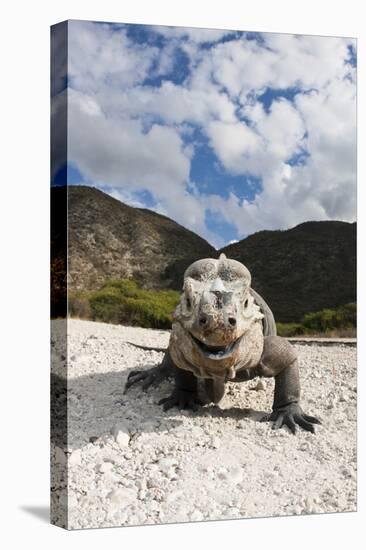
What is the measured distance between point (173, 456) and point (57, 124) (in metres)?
3.03

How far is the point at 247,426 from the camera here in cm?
787

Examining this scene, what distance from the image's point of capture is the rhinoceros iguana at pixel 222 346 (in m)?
6.53

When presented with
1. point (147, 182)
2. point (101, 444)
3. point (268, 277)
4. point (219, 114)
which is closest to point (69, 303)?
point (101, 444)

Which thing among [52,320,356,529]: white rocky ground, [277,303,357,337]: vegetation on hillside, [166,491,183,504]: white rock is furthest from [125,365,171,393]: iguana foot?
[277,303,357,337]: vegetation on hillside

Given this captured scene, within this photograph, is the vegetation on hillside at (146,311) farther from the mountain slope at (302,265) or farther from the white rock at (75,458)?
the white rock at (75,458)

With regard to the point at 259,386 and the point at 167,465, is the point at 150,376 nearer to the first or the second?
the point at 259,386

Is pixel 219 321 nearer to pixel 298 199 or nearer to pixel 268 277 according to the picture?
pixel 298 199

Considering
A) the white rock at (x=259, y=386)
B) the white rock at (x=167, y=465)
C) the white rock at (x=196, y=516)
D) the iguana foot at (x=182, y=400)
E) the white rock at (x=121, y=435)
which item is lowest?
A: the white rock at (x=196, y=516)

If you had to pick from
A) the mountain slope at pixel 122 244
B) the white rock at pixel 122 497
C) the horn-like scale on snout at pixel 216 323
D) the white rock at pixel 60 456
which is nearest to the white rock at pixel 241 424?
the horn-like scale on snout at pixel 216 323

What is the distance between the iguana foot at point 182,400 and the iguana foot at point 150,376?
33 centimetres

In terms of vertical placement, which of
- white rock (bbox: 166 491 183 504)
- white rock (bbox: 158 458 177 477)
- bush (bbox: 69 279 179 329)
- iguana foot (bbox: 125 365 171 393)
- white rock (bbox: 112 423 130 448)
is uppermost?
bush (bbox: 69 279 179 329)

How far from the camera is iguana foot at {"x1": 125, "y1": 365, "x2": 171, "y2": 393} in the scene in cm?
850

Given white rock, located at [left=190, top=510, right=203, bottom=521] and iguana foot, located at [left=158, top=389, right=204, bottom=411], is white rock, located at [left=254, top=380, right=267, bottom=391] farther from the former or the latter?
white rock, located at [left=190, top=510, right=203, bottom=521]

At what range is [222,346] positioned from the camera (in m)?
6.60
